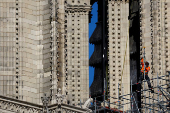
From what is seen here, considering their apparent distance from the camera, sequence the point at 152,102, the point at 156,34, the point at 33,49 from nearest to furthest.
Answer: the point at 33,49 < the point at 152,102 < the point at 156,34

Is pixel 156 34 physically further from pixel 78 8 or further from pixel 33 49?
pixel 33 49

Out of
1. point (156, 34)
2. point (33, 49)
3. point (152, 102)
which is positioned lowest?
point (152, 102)

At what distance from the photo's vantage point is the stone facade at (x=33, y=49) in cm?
5428

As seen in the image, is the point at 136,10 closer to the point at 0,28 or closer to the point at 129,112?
the point at 129,112

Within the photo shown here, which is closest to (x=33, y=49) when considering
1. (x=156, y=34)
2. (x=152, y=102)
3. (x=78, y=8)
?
(x=152, y=102)

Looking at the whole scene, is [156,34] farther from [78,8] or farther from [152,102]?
[78,8]

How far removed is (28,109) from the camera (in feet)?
168

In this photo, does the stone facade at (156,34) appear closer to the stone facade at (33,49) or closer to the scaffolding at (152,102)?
the scaffolding at (152,102)

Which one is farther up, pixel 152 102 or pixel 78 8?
pixel 78 8

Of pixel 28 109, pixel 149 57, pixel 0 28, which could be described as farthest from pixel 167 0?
pixel 28 109

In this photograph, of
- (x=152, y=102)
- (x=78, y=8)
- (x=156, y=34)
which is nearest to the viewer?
(x=152, y=102)

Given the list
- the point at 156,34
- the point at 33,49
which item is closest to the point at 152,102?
the point at 156,34

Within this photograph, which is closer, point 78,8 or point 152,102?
point 152,102

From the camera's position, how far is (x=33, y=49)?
55.8 m
